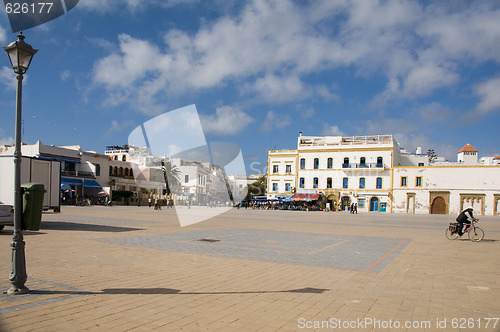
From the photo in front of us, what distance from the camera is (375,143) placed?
59.9m

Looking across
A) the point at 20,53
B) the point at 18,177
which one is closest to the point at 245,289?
the point at 18,177

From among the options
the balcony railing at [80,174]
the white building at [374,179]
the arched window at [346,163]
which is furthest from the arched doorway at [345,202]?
the balcony railing at [80,174]

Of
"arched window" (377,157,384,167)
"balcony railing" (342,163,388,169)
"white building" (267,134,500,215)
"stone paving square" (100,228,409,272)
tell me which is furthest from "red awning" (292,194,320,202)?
"stone paving square" (100,228,409,272)

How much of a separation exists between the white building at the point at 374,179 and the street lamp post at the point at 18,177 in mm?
55793

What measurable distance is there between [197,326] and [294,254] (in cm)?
621

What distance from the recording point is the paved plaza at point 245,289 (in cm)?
472

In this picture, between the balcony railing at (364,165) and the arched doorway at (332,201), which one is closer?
the balcony railing at (364,165)

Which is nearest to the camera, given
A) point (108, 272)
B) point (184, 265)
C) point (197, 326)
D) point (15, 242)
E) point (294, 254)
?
point (197, 326)

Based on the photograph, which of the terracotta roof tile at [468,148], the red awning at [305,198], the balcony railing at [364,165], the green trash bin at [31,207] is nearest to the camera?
the green trash bin at [31,207]

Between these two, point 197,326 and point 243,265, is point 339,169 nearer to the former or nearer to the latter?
point 243,265

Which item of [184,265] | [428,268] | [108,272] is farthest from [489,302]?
[108,272]

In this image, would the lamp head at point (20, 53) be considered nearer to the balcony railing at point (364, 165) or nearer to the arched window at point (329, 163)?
the balcony railing at point (364, 165)

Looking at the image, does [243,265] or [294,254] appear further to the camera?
[294,254]

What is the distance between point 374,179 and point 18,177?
190 ft
